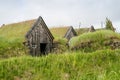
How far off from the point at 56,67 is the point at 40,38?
2930 centimetres

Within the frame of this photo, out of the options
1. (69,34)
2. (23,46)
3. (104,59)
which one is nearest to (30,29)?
(23,46)

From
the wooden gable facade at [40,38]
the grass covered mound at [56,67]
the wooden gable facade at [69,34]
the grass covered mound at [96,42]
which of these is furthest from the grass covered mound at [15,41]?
the grass covered mound at [56,67]

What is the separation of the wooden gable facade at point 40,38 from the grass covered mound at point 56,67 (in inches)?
1059

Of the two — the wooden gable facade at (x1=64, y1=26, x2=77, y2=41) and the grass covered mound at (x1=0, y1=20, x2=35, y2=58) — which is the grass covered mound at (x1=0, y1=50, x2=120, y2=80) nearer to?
the grass covered mound at (x1=0, y1=20, x2=35, y2=58)

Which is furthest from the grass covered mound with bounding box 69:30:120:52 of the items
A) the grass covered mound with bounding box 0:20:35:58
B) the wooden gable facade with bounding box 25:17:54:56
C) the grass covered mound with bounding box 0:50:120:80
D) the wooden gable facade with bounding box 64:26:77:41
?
the wooden gable facade with bounding box 64:26:77:41

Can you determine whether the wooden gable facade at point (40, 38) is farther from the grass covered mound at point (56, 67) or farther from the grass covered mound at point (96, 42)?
the grass covered mound at point (56, 67)

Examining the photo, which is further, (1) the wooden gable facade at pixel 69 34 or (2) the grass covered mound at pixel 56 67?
(1) the wooden gable facade at pixel 69 34

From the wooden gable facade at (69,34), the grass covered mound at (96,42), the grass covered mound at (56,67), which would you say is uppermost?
the wooden gable facade at (69,34)

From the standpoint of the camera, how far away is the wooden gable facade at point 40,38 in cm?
3600

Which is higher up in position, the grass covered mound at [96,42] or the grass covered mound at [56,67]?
the grass covered mound at [96,42]

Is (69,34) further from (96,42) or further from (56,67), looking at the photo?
(56,67)

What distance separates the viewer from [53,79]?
26.3 feet

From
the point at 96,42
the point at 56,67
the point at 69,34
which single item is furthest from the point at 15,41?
the point at 56,67

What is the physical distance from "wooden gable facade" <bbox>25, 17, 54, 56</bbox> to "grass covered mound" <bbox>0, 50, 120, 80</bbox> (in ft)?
88.3
